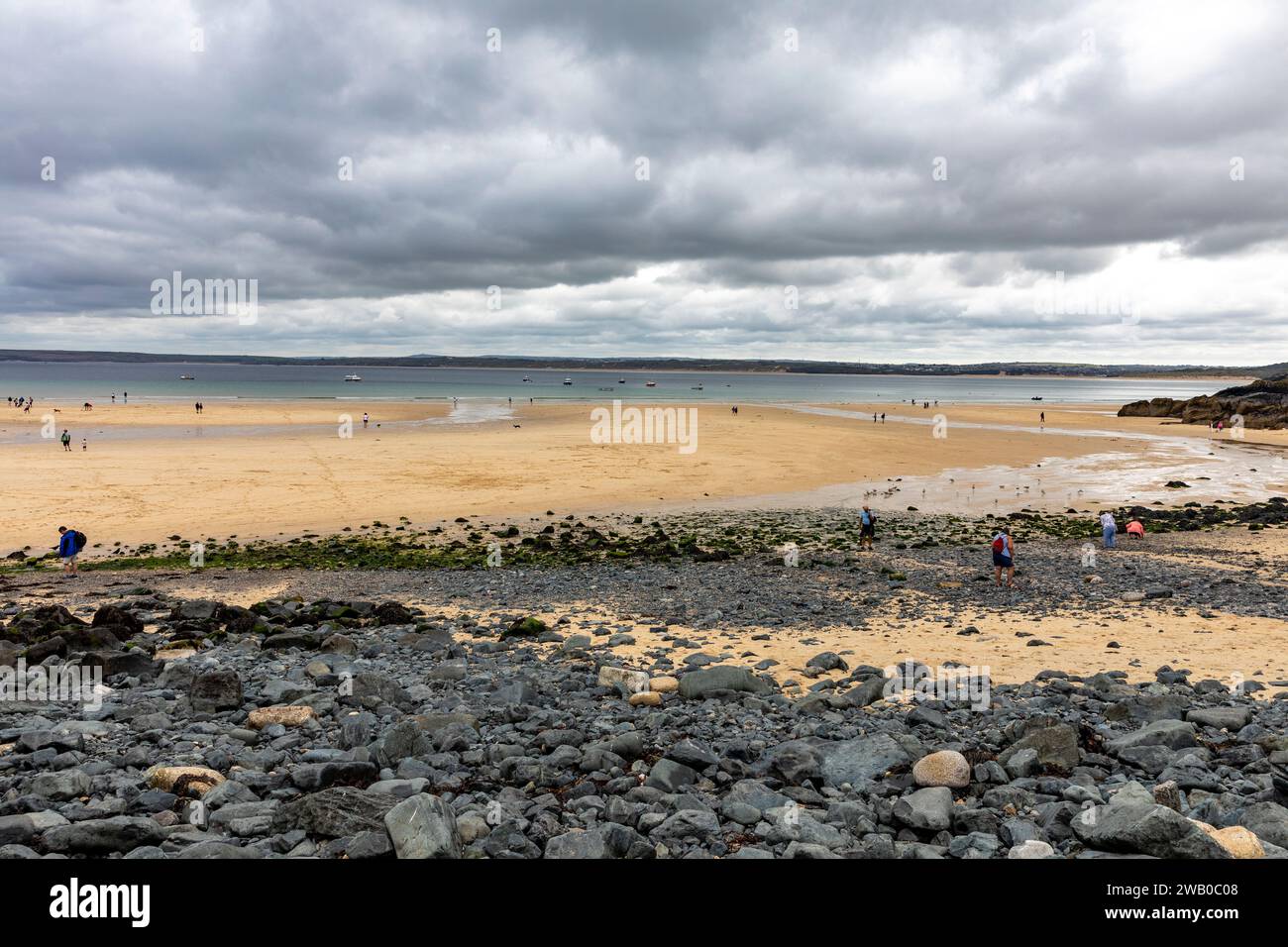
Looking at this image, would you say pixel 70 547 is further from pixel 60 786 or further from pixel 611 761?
pixel 611 761

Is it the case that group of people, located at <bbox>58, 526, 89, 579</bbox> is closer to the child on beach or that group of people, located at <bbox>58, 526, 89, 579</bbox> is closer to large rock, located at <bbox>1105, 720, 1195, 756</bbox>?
the child on beach

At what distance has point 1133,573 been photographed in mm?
22734

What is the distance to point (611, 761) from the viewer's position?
9.33 metres

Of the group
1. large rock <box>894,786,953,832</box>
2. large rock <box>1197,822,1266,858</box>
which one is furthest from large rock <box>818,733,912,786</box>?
large rock <box>1197,822,1266,858</box>

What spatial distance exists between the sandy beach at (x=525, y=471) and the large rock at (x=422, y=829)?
26.4 metres

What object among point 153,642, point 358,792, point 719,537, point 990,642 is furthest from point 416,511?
point 358,792

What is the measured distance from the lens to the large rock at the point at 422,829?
6859mm

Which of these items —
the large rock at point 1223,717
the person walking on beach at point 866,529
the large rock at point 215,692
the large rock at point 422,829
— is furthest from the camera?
the person walking on beach at point 866,529

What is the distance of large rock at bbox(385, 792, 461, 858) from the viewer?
22.5ft

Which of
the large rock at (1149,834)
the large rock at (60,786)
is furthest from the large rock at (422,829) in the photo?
the large rock at (1149,834)

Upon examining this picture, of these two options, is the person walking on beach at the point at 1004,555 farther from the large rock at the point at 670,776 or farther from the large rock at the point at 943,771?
the large rock at the point at 670,776

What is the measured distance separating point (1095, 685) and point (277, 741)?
1236cm

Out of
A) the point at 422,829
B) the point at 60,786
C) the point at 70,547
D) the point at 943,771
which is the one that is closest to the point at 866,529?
the point at 943,771
